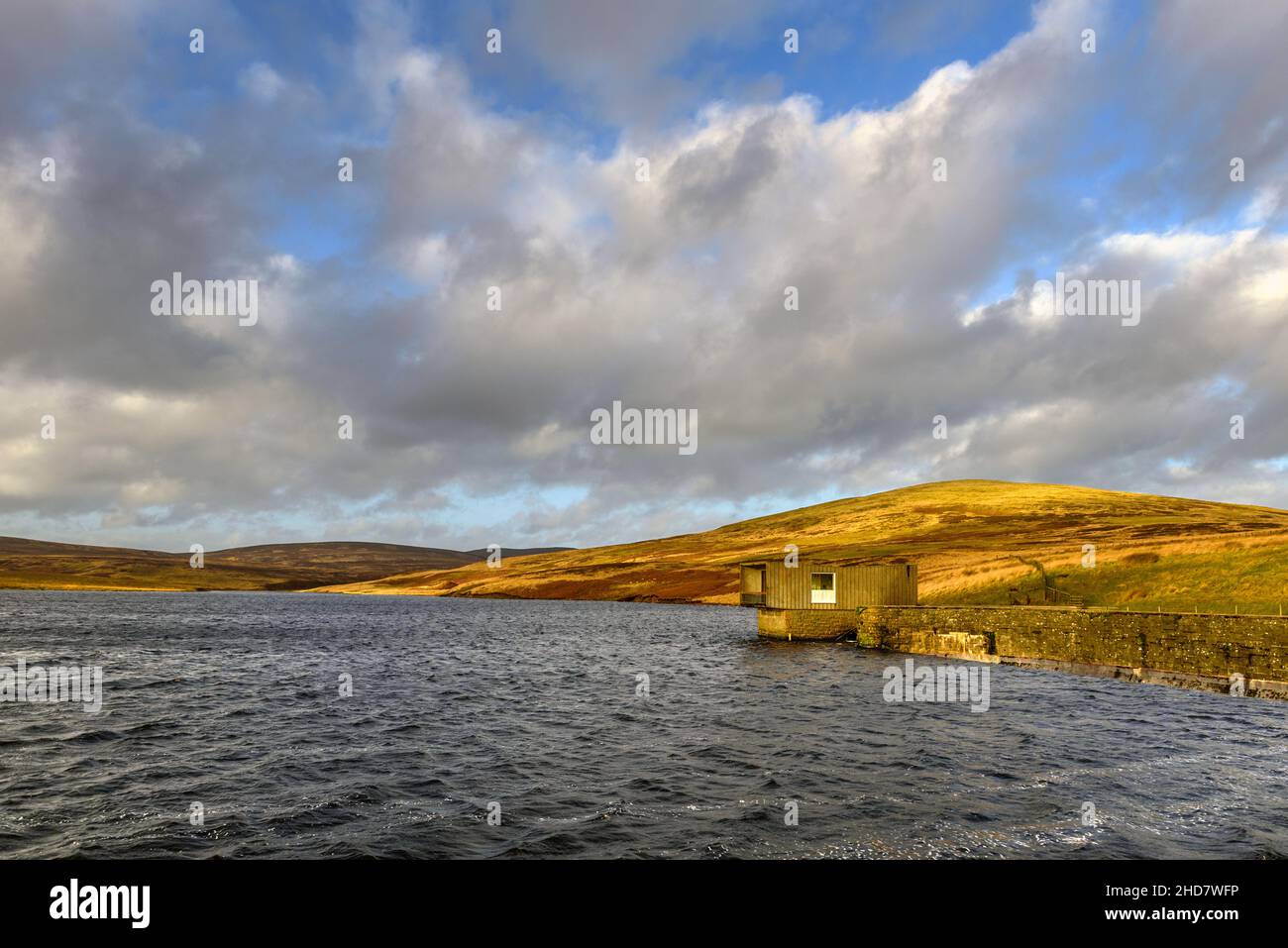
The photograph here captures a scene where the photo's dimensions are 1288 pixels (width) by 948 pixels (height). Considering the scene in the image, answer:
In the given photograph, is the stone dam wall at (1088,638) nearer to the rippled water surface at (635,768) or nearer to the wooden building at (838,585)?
the wooden building at (838,585)

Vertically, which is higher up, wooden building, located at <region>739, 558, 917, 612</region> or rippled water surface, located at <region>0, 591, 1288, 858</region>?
wooden building, located at <region>739, 558, 917, 612</region>

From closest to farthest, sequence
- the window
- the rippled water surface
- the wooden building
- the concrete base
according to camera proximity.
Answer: the rippled water surface
the wooden building
the concrete base
the window

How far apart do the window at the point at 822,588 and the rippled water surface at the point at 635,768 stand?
74.0ft

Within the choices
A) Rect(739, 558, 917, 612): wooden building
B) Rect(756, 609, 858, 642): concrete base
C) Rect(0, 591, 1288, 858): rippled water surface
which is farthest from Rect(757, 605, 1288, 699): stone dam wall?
Rect(0, 591, 1288, 858): rippled water surface

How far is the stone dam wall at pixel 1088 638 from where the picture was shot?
38406 mm

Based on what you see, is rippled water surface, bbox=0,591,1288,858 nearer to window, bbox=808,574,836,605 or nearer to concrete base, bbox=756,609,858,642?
concrete base, bbox=756,609,858,642

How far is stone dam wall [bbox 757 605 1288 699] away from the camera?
38.4 m

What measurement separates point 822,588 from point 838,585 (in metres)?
1.58

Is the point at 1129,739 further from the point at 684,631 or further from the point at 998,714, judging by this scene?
the point at 684,631

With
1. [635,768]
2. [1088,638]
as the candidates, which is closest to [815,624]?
[1088,638]

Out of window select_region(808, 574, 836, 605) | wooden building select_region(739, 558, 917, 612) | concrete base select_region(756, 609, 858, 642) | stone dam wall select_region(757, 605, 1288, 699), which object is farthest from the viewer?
window select_region(808, 574, 836, 605)

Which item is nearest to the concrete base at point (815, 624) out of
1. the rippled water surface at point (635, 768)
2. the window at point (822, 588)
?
the window at point (822, 588)

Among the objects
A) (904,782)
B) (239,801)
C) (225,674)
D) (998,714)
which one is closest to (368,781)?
(239,801)

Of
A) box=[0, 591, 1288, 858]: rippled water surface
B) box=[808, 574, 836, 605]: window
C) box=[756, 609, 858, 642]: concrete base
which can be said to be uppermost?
box=[808, 574, 836, 605]: window
